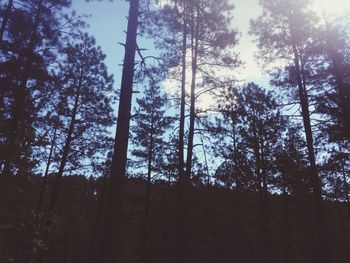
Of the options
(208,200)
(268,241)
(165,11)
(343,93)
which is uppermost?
(165,11)

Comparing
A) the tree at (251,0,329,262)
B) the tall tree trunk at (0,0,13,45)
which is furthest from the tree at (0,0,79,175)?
the tree at (251,0,329,262)

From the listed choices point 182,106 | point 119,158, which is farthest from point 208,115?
point 119,158

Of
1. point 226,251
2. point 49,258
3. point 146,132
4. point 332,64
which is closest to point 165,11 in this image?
point 332,64

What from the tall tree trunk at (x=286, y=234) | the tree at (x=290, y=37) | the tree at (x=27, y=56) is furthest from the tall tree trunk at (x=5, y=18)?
the tall tree trunk at (x=286, y=234)

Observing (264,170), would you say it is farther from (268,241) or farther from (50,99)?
(50,99)

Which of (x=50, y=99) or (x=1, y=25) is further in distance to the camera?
(x=50, y=99)

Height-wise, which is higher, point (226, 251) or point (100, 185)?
point (100, 185)

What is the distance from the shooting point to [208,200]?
11148 mm

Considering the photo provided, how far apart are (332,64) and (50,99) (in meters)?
12.4

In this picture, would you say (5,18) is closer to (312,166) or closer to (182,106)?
(182,106)

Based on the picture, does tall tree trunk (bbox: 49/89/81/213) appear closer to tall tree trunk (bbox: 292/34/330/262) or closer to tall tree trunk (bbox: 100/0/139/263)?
tall tree trunk (bbox: 100/0/139/263)

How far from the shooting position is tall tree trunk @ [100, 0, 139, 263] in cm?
536

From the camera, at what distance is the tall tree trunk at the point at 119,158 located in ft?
17.6

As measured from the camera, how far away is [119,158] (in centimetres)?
590
